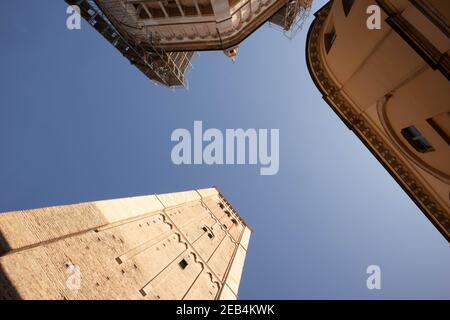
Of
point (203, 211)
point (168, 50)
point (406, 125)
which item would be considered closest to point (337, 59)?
point (406, 125)

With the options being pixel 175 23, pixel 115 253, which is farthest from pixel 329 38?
pixel 115 253

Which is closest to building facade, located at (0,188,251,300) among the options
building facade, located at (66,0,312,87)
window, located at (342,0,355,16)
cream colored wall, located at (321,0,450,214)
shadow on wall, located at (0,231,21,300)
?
shadow on wall, located at (0,231,21,300)

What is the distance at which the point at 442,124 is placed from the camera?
7695 mm

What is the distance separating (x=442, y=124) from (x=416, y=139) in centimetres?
170

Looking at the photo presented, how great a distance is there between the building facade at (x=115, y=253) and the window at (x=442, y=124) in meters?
11.1

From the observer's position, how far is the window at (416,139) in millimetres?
8938

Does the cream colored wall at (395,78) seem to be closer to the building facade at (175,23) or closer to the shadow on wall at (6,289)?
the building facade at (175,23)

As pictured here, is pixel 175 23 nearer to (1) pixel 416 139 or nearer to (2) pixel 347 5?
(2) pixel 347 5

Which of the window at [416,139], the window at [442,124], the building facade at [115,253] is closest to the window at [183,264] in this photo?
the building facade at [115,253]

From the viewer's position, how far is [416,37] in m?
6.54

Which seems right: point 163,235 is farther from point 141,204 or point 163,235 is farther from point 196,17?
point 196,17

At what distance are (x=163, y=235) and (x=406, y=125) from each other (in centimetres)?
1217

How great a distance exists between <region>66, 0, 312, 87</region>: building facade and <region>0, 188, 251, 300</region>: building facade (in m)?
8.12

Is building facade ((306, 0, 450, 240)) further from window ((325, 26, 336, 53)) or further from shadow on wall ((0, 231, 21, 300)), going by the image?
shadow on wall ((0, 231, 21, 300))
